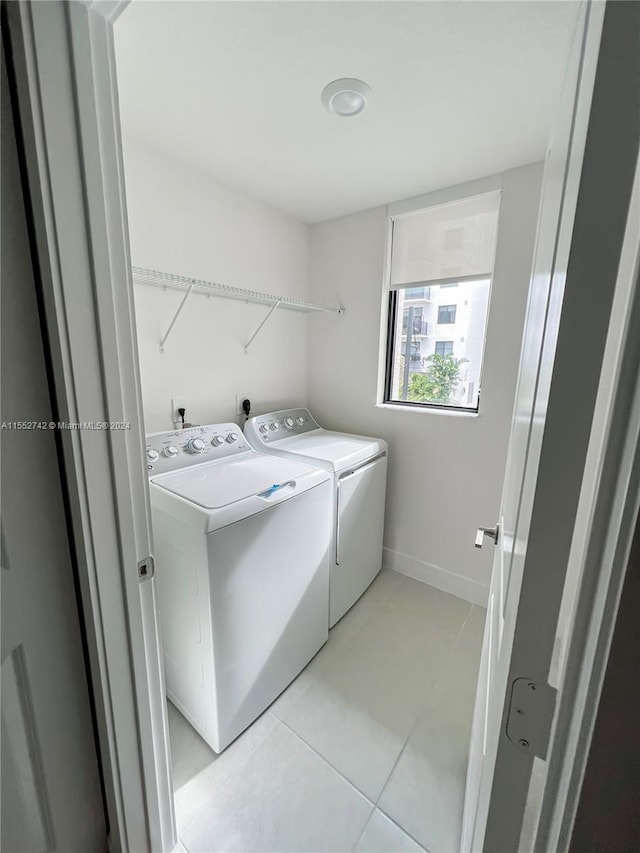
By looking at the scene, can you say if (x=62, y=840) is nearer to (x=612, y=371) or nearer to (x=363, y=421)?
(x=612, y=371)

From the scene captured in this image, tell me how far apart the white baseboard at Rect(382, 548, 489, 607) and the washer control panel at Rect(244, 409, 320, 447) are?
1.08m

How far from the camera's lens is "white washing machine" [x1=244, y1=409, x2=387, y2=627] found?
5.97 ft

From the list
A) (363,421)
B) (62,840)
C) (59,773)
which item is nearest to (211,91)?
(363,421)

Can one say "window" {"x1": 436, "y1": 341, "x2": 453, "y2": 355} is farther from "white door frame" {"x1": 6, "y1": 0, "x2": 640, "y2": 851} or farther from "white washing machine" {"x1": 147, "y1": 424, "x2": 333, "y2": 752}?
"white door frame" {"x1": 6, "y1": 0, "x2": 640, "y2": 851}

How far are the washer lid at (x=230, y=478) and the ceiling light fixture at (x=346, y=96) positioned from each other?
1454 mm

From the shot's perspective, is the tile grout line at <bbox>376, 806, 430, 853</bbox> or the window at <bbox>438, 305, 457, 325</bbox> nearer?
the tile grout line at <bbox>376, 806, 430, 853</bbox>

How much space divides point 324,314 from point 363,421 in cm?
83

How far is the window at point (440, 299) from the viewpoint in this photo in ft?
6.26

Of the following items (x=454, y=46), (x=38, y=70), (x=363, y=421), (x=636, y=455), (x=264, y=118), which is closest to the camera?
(x=636, y=455)

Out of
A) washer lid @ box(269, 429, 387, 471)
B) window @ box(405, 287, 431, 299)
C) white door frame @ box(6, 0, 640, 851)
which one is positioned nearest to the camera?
white door frame @ box(6, 0, 640, 851)

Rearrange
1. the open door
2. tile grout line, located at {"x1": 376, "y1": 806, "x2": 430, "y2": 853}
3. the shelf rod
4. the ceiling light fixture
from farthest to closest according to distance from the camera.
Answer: the shelf rod < the ceiling light fixture < tile grout line, located at {"x1": 376, "y1": 806, "x2": 430, "y2": 853} < the open door

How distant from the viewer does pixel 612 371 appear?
29cm

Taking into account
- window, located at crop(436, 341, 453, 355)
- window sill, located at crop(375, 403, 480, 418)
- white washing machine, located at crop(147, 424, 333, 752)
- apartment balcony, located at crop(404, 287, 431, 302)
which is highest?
apartment balcony, located at crop(404, 287, 431, 302)

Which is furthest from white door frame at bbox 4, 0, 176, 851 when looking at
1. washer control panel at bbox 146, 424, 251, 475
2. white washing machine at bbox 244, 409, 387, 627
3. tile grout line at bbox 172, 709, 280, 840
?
white washing machine at bbox 244, 409, 387, 627
